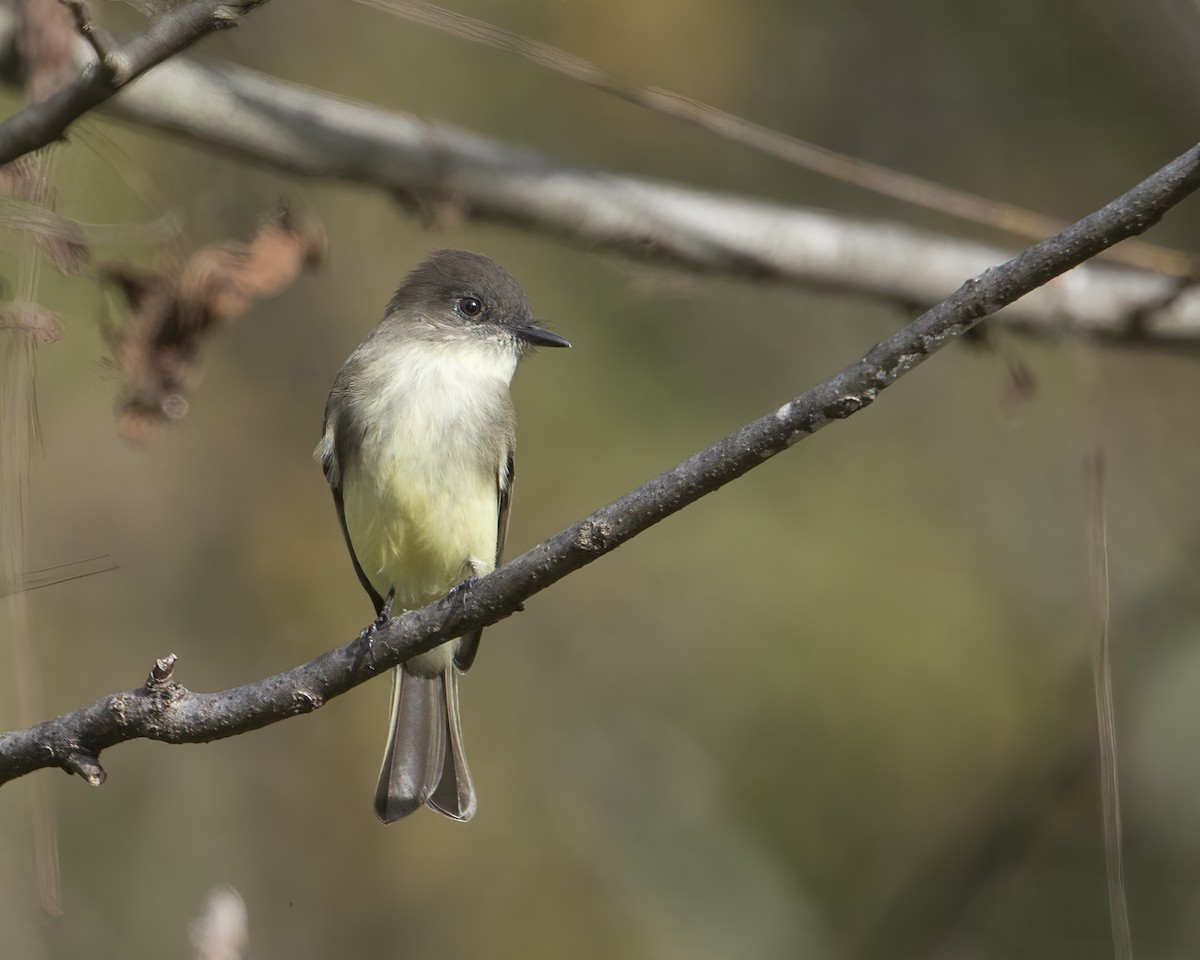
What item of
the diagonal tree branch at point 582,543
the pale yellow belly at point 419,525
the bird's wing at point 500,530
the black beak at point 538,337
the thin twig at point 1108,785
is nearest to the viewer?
the diagonal tree branch at point 582,543

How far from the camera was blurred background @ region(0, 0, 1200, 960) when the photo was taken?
5.14 metres

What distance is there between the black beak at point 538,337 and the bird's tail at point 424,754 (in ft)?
3.28

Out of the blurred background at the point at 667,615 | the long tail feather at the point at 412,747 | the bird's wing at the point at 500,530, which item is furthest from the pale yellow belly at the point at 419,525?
the blurred background at the point at 667,615

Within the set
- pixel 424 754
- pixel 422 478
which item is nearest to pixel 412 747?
pixel 424 754

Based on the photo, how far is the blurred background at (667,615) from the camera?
16.9 feet

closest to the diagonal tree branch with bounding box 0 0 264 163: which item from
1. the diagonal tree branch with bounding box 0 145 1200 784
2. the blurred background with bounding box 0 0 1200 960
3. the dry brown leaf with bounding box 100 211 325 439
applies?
the diagonal tree branch with bounding box 0 145 1200 784

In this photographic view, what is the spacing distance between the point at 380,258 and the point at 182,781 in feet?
7.79

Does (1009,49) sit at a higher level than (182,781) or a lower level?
higher

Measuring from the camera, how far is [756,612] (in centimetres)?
575

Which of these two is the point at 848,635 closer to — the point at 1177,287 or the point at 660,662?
the point at 660,662

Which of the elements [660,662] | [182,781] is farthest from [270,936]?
[660,662]

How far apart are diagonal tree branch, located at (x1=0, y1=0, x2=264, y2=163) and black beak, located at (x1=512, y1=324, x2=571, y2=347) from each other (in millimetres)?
2188

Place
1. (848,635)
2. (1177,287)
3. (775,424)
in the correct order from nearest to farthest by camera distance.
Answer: (775,424), (1177,287), (848,635)

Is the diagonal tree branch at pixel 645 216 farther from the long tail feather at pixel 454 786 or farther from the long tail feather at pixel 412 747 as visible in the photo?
the long tail feather at pixel 454 786
